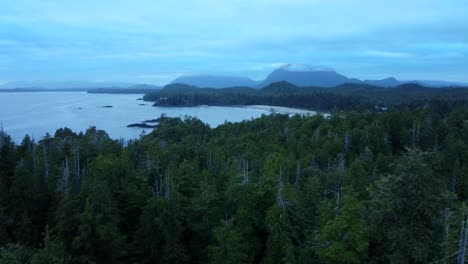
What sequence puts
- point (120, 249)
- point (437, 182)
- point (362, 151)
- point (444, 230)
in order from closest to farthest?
point (437, 182)
point (444, 230)
point (120, 249)
point (362, 151)

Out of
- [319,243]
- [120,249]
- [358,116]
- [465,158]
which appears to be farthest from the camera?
[358,116]

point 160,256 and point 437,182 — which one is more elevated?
point 437,182

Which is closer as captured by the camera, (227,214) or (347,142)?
(227,214)

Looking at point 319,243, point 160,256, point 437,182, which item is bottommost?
point 160,256

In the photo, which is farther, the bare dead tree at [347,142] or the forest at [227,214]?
the bare dead tree at [347,142]

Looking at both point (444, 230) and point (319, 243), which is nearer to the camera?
point (444, 230)

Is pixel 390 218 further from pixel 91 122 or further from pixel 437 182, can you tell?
pixel 91 122

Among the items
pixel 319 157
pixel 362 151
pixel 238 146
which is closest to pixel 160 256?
pixel 319 157

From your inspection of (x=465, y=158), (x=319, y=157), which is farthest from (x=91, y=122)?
(x=465, y=158)

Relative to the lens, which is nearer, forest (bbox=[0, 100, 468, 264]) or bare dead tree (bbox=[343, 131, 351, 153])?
forest (bbox=[0, 100, 468, 264])

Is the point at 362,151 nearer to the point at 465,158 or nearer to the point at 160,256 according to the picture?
the point at 465,158

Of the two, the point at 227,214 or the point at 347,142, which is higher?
the point at 347,142
